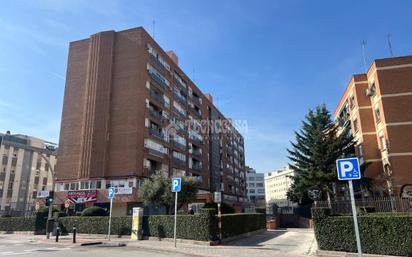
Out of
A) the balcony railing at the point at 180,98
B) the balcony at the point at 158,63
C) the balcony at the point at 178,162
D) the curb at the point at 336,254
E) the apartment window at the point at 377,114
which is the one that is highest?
the balcony at the point at 158,63

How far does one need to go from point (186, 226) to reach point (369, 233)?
1018 cm

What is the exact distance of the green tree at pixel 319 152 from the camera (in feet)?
108

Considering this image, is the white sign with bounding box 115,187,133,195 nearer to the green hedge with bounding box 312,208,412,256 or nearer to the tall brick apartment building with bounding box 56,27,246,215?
the tall brick apartment building with bounding box 56,27,246,215

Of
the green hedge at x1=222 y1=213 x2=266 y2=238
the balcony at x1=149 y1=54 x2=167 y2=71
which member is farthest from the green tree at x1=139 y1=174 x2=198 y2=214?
the balcony at x1=149 y1=54 x2=167 y2=71

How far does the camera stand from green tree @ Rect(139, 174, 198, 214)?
29.3 metres

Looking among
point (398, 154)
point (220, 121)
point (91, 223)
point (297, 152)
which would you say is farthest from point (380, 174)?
point (220, 121)

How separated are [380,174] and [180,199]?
65.7 feet

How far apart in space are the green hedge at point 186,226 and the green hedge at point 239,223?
155cm

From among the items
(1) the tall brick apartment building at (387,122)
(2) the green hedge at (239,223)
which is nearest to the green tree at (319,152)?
(1) the tall brick apartment building at (387,122)

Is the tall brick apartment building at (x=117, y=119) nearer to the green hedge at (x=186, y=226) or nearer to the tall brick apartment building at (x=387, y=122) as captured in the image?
the green hedge at (x=186, y=226)

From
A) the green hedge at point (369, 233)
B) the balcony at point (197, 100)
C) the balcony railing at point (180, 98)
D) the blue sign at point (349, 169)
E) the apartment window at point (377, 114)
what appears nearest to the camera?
the blue sign at point (349, 169)

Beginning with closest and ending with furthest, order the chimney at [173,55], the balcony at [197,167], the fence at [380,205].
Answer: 1. the fence at [380,205]
2. the chimney at [173,55]
3. the balcony at [197,167]

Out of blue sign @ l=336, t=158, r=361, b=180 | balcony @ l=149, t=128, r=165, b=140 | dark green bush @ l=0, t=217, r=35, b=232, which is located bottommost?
dark green bush @ l=0, t=217, r=35, b=232

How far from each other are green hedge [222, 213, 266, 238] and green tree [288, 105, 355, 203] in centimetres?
721
